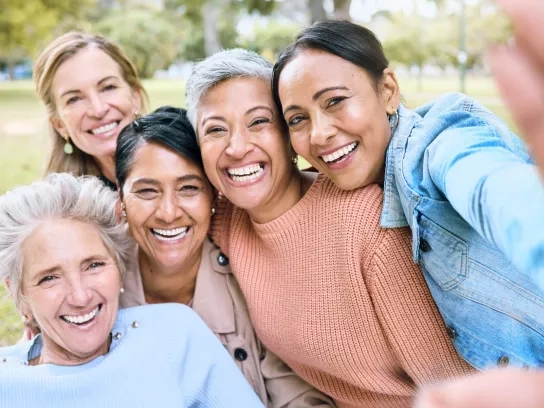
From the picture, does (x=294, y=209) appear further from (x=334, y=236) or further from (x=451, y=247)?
(x=451, y=247)

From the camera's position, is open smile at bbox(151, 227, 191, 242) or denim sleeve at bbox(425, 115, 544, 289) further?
open smile at bbox(151, 227, 191, 242)

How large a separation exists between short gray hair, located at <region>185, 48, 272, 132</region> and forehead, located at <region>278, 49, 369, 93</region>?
12.0 inches

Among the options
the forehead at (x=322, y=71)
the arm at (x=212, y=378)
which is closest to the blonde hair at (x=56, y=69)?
the arm at (x=212, y=378)

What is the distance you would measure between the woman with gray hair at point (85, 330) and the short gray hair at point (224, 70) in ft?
1.98

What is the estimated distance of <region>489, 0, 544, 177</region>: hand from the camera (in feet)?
2.19

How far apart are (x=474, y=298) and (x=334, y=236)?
0.54 meters

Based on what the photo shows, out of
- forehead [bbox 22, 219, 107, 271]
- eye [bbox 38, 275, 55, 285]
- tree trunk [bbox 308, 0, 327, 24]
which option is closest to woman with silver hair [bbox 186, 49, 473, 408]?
forehead [bbox 22, 219, 107, 271]

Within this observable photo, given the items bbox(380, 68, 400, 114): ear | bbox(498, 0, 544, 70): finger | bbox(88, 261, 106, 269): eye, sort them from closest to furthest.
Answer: bbox(498, 0, 544, 70): finger < bbox(380, 68, 400, 114): ear < bbox(88, 261, 106, 269): eye

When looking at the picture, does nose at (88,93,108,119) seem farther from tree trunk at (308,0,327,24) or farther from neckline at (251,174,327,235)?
tree trunk at (308,0,327,24)

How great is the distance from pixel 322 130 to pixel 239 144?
1.24 feet

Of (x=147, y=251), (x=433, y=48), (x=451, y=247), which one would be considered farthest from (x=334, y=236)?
(x=433, y=48)

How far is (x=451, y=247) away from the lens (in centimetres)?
176

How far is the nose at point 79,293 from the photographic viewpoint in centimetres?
215

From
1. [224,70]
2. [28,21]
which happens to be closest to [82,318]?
[224,70]
